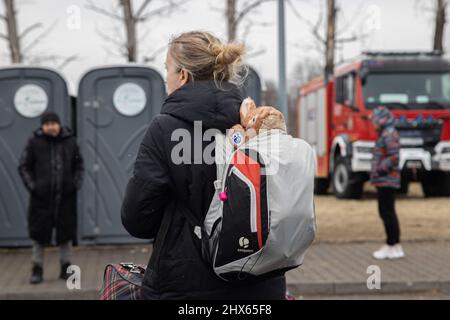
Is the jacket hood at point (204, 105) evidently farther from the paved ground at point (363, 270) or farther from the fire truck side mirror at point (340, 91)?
the fire truck side mirror at point (340, 91)

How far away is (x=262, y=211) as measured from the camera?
2.24 meters

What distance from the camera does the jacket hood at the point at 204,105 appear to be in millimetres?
2459

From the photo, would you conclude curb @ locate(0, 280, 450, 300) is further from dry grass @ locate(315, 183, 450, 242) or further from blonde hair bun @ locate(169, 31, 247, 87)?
blonde hair bun @ locate(169, 31, 247, 87)

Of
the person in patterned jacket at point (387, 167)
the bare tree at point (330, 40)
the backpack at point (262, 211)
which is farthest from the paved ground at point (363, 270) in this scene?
the bare tree at point (330, 40)

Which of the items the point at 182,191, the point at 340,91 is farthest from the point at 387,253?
the point at 340,91

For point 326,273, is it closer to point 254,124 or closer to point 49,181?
point 49,181

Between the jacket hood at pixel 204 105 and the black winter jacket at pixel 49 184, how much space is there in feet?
16.8

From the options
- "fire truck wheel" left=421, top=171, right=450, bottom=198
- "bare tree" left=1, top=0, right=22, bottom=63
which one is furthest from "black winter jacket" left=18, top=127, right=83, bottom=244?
"fire truck wheel" left=421, top=171, right=450, bottom=198

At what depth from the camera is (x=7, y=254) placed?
372 inches

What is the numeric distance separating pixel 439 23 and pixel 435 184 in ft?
17.2

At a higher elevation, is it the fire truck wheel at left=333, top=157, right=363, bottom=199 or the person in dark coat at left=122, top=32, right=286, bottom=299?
the person in dark coat at left=122, top=32, right=286, bottom=299

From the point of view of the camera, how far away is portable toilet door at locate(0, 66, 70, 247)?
371 inches

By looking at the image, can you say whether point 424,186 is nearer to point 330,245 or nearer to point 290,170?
point 330,245
